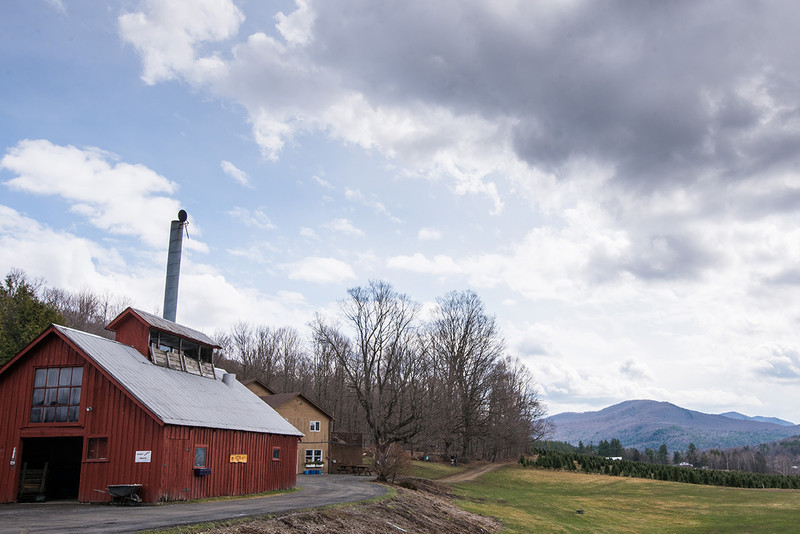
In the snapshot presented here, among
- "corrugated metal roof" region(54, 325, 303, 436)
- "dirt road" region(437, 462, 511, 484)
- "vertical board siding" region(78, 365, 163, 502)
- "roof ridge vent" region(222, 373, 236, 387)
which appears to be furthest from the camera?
"dirt road" region(437, 462, 511, 484)

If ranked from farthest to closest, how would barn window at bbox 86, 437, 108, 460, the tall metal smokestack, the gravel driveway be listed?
1. the tall metal smokestack
2. barn window at bbox 86, 437, 108, 460
3. the gravel driveway

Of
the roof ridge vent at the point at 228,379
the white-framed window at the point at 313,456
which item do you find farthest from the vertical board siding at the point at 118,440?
the white-framed window at the point at 313,456

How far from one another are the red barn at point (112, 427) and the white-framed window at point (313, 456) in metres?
20.8

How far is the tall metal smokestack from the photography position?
3900 cm

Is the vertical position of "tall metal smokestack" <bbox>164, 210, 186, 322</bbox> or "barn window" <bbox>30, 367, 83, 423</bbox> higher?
"tall metal smokestack" <bbox>164, 210, 186, 322</bbox>

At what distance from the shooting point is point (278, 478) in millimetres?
32688

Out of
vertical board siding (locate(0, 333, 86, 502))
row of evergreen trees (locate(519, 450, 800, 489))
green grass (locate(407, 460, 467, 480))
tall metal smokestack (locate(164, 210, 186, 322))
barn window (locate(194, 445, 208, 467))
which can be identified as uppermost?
tall metal smokestack (locate(164, 210, 186, 322))

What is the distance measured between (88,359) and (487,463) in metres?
60.9

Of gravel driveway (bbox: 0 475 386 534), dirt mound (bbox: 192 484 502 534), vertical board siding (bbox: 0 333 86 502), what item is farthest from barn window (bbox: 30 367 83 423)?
dirt mound (bbox: 192 484 502 534)

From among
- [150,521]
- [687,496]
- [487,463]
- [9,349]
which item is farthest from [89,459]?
[487,463]

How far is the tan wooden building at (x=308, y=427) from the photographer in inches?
1989

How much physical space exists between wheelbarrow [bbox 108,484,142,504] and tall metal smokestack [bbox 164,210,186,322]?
16.6m

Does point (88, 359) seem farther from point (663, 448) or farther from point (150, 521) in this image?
point (663, 448)

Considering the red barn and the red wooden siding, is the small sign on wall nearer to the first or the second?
the red barn
